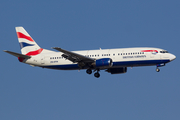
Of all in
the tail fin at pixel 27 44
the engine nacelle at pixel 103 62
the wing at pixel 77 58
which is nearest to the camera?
the engine nacelle at pixel 103 62

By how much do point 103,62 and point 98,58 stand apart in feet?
7.26

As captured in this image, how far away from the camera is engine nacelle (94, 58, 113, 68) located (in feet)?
182

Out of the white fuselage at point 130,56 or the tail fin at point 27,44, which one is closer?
the white fuselage at point 130,56

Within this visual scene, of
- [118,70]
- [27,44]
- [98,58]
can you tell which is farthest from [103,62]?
[27,44]

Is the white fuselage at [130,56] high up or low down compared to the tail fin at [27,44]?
down

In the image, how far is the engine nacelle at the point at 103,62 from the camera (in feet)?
182

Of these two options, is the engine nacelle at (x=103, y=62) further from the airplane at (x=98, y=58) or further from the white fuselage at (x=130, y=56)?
the white fuselage at (x=130, y=56)

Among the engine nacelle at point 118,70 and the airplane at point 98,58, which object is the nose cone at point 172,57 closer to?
A: the airplane at point 98,58

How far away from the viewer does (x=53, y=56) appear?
6059 cm

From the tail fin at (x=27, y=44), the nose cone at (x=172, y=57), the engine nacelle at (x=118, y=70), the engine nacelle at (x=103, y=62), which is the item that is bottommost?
the engine nacelle at (x=118, y=70)

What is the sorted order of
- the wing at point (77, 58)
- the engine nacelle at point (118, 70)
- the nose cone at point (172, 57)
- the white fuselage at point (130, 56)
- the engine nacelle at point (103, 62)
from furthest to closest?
the engine nacelle at point (118, 70) < the nose cone at point (172, 57) < the white fuselage at point (130, 56) < the wing at point (77, 58) < the engine nacelle at point (103, 62)

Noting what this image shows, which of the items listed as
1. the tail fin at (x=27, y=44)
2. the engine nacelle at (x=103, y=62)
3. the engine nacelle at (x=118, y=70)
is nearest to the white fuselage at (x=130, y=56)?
the engine nacelle at (x=103, y=62)

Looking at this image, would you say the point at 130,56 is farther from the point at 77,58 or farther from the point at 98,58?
the point at 77,58

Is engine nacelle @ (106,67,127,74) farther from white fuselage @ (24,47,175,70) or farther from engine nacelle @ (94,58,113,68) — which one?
engine nacelle @ (94,58,113,68)
